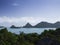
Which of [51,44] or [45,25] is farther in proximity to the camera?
[45,25]

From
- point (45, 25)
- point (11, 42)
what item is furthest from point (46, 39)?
point (45, 25)

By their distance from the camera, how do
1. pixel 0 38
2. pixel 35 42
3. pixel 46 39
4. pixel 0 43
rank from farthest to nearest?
1. pixel 35 42
2. pixel 46 39
3. pixel 0 38
4. pixel 0 43

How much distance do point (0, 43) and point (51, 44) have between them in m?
6.34

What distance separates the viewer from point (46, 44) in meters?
21.7

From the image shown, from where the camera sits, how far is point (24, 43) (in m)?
21.3

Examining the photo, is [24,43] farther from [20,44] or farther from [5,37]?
[5,37]

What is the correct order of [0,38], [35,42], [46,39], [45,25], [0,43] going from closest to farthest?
[0,43]
[0,38]
[46,39]
[35,42]
[45,25]

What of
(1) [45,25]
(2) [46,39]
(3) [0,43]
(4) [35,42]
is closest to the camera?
(3) [0,43]

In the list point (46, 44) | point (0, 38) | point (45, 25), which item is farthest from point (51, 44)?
point (45, 25)

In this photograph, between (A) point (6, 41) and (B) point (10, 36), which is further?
(B) point (10, 36)

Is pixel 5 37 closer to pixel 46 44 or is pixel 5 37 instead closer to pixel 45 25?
pixel 46 44

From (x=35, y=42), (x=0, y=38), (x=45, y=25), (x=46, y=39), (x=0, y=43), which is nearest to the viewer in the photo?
(x=0, y=43)

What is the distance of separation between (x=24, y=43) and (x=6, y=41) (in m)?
2.40

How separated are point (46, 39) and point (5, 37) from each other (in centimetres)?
509
